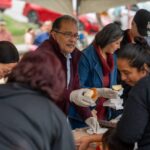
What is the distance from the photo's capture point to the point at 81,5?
17.0 ft

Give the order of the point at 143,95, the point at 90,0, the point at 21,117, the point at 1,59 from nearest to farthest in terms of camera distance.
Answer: the point at 21,117, the point at 143,95, the point at 1,59, the point at 90,0

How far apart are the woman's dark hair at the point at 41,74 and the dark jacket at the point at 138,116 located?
353mm

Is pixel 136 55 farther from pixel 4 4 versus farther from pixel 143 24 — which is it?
pixel 4 4

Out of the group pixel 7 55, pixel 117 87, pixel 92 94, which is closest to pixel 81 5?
pixel 117 87

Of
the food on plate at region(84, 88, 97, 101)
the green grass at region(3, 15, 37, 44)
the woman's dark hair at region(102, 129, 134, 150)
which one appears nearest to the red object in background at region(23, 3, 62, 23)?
the green grass at region(3, 15, 37, 44)

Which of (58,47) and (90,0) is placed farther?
(90,0)

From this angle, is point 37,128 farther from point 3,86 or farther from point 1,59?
point 1,59

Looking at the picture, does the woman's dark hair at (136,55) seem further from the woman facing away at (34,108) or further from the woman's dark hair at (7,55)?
the woman's dark hair at (7,55)

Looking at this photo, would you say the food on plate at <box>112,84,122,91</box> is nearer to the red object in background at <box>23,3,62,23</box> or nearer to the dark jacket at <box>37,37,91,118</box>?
the dark jacket at <box>37,37,91,118</box>

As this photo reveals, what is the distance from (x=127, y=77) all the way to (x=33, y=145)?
0.68m

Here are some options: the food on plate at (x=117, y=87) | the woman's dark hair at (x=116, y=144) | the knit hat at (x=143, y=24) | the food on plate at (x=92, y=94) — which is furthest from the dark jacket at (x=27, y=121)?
the knit hat at (x=143, y=24)

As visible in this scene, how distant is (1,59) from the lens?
2.49 m

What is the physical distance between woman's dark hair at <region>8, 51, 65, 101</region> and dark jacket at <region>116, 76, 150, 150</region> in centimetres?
35

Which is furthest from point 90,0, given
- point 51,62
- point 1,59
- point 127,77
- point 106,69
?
point 51,62
